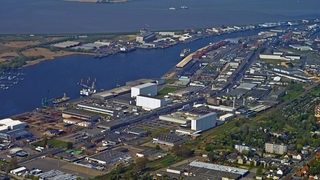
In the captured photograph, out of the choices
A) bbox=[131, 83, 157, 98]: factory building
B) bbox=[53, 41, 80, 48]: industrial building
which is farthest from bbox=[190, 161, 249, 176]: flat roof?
bbox=[53, 41, 80, 48]: industrial building

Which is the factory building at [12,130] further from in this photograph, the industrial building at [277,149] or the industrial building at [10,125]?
the industrial building at [277,149]

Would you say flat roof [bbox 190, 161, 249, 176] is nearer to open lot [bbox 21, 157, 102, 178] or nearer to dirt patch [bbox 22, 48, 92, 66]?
open lot [bbox 21, 157, 102, 178]

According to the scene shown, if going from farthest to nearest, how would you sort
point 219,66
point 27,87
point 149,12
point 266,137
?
point 149,12 < point 219,66 < point 27,87 < point 266,137

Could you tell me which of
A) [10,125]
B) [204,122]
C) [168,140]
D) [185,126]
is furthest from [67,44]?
[168,140]

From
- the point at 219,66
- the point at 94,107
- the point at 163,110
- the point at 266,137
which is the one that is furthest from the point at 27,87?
the point at 266,137

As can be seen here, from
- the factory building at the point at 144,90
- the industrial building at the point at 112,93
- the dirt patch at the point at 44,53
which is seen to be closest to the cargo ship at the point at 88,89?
the industrial building at the point at 112,93

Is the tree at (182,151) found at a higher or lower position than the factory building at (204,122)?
lower

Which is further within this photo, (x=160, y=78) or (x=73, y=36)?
(x=73, y=36)

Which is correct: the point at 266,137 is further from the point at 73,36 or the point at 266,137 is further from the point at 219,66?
the point at 73,36
